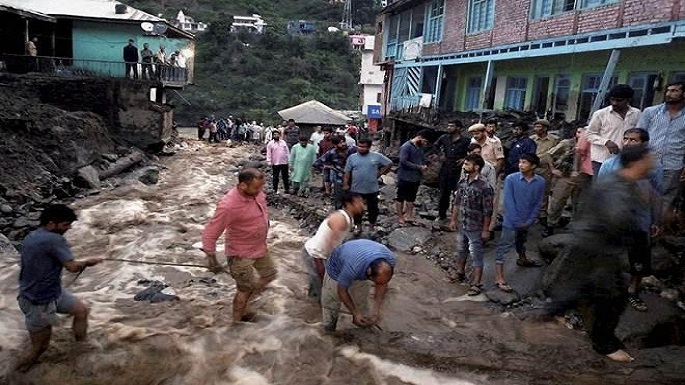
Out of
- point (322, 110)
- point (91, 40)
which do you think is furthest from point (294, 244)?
point (91, 40)

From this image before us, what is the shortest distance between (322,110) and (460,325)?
16.3m

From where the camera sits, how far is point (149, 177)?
49.4 ft

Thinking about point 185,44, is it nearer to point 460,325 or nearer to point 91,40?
point 91,40

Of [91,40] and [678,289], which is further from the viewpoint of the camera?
[91,40]

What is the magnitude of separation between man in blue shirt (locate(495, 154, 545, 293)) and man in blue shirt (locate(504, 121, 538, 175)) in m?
1.32

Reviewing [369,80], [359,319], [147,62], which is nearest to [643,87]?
[359,319]

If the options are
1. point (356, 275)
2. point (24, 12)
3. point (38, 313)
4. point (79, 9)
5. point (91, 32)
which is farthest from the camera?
point (79, 9)

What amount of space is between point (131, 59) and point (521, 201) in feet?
63.1

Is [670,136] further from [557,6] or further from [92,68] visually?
[92,68]

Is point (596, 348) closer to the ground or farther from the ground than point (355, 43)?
closer to the ground

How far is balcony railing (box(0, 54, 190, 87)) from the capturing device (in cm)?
1802

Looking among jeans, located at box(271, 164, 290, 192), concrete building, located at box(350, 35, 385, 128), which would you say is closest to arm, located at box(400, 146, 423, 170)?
jeans, located at box(271, 164, 290, 192)

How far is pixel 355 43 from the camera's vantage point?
5872 cm

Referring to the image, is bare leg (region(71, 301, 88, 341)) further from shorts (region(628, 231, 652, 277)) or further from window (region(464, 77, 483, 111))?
window (region(464, 77, 483, 111))
